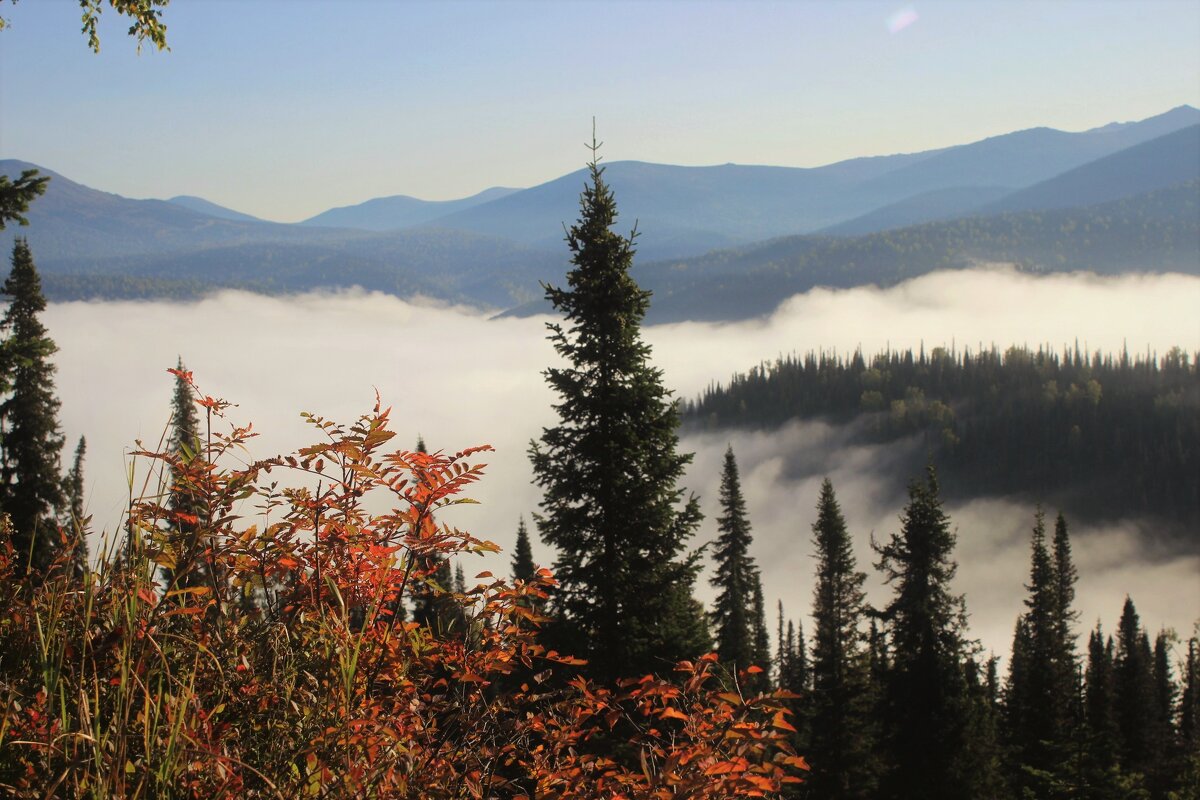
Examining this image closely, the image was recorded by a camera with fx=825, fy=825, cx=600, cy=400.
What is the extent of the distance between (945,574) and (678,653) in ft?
53.4

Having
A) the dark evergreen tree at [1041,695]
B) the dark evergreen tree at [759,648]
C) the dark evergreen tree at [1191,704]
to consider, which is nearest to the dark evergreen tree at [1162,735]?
the dark evergreen tree at [1191,704]

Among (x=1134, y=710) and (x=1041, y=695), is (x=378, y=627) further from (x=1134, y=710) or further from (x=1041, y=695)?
(x=1134, y=710)

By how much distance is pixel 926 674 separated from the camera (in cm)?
2459

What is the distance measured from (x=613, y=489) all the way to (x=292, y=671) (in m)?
9.36

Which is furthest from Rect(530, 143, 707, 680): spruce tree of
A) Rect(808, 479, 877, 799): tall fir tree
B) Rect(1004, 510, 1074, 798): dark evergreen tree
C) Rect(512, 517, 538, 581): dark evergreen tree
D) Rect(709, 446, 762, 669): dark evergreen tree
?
Rect(512, 517, 538, 581): dark evergreen tree

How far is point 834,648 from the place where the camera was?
101 feet

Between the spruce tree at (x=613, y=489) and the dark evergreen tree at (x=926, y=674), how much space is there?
14.7m

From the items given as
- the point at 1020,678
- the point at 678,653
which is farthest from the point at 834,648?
the point at 1020,678

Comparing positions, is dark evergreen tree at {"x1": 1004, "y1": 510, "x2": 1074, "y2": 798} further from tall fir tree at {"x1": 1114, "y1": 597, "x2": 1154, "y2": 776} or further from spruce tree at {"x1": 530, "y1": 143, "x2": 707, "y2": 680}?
spruce tree at {"x1": 530, "y1": 143, "x2": 707, "y2": 680}

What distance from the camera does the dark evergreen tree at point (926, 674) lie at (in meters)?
23.7

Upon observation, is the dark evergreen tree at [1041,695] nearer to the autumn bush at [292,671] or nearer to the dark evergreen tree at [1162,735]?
the dark evergreen tree at [1162,735]

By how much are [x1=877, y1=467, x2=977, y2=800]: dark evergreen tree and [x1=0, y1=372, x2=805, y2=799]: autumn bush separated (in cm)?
2287

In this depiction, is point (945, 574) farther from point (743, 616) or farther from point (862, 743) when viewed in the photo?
point (743, 616)

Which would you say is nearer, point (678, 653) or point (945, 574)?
point (678, 653)
